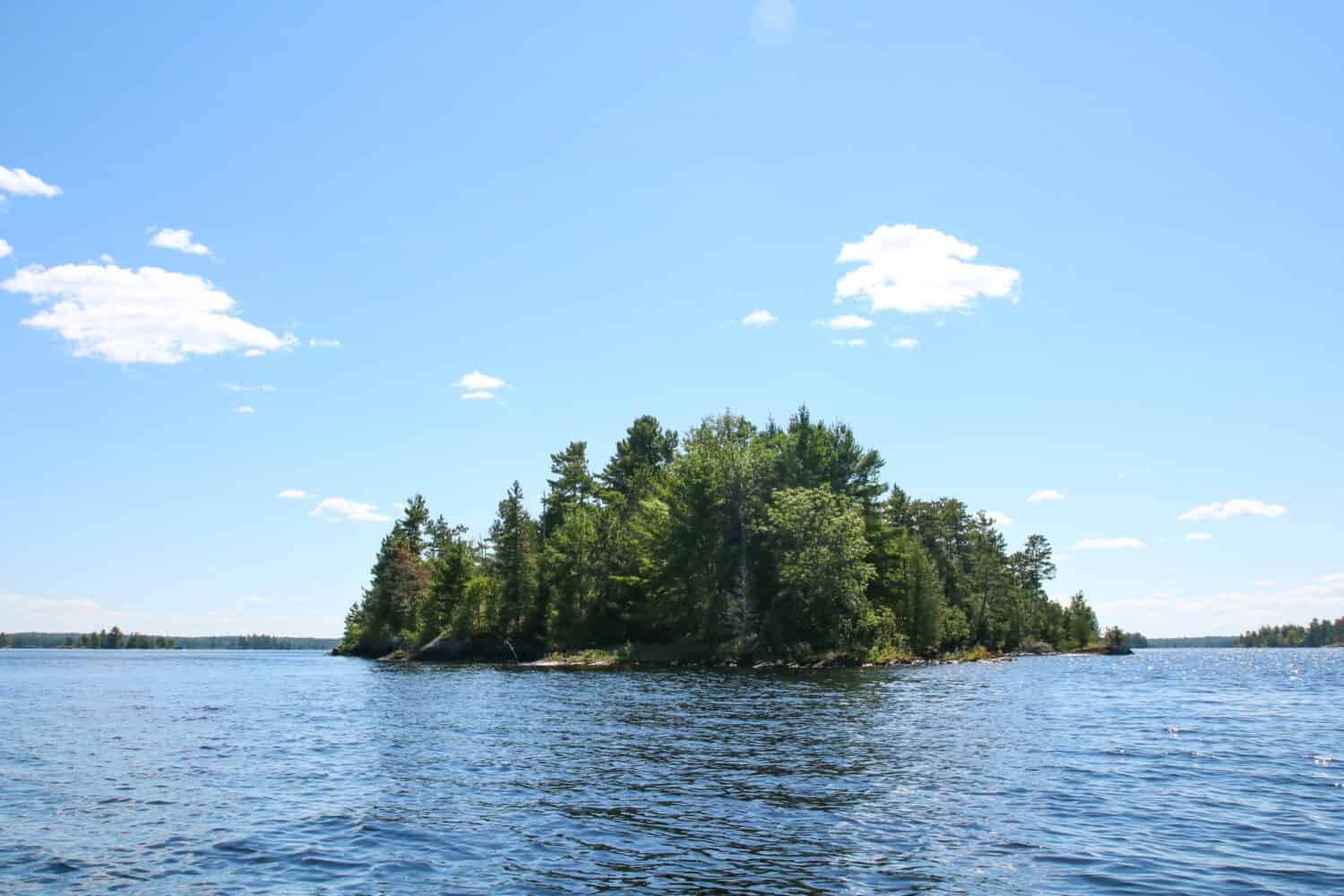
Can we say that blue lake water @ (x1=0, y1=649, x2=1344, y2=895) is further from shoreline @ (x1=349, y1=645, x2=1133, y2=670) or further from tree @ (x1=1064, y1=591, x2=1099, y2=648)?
tree @ (x1=1064, y1=591, x2=1099, y2=648)

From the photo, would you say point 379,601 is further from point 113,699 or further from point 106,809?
point 106,809

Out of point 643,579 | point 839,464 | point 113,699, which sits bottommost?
point 113,699

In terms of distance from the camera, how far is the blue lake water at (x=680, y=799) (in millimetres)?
14680

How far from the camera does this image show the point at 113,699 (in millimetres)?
52281

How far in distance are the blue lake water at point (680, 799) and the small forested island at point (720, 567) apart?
36.2 metres

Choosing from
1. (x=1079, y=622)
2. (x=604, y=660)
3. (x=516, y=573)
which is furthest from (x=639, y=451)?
(x=1079, y=622)

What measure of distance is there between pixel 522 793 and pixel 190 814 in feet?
24.5

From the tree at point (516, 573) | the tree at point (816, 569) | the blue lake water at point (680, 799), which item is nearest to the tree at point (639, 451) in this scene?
the tree at point (516, 573)

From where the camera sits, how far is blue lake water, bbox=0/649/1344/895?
14.7 m

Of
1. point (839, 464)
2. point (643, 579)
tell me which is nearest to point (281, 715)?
point (643, 579)

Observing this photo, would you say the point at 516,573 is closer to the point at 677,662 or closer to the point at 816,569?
the point at 677,662

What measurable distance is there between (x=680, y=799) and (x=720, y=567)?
2418 inches

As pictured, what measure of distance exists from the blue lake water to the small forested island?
36199 mm

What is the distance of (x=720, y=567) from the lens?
81.6 meters
